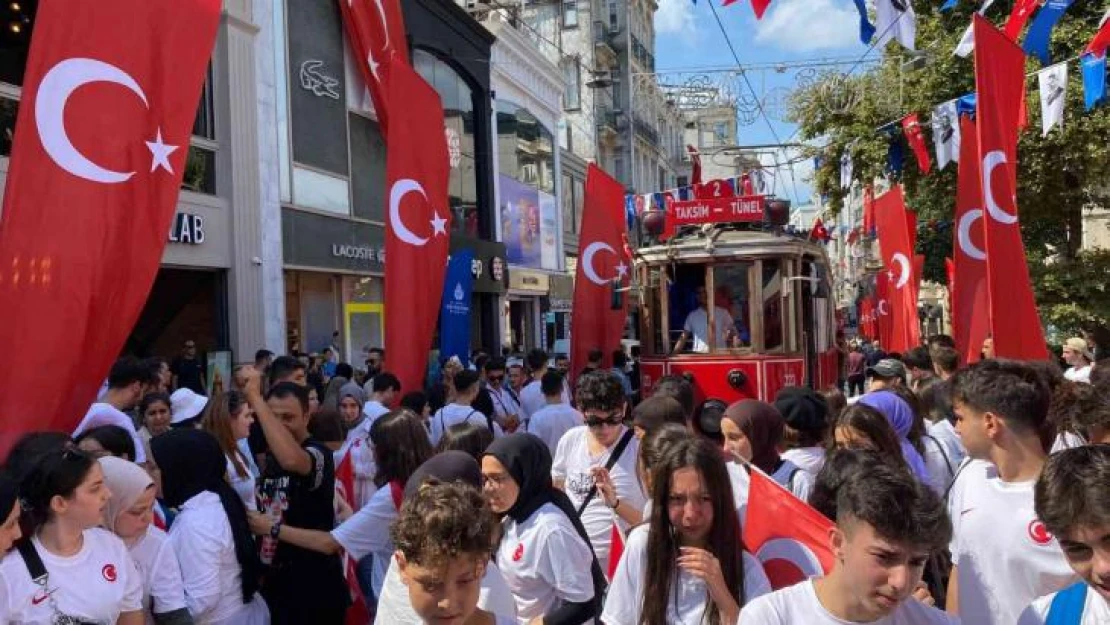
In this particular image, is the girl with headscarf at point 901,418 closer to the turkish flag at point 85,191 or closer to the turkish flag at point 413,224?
the turkish flag at point 85,191

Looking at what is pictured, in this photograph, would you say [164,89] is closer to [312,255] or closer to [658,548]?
[658,548]

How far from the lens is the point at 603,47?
39.3 m

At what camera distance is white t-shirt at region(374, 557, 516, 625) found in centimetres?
253

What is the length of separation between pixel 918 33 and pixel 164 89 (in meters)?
13.2

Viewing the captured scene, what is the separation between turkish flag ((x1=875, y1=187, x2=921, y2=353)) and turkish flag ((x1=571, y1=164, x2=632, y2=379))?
320 cm

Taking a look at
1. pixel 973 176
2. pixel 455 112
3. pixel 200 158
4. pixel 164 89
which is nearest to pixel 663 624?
pixel 164 89

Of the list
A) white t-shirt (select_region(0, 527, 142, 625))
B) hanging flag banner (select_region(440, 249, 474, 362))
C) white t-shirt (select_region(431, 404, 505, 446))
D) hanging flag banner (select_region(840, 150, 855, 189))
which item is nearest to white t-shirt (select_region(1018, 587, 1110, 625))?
white t-shirt (select_region(0, 527, 142, 625))

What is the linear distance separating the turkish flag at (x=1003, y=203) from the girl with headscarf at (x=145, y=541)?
14.7 ft

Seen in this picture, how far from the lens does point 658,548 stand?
110 inches

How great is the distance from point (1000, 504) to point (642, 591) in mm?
1070

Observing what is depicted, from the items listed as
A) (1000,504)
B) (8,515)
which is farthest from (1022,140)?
(8,515)

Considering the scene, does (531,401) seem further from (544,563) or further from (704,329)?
(544,563)

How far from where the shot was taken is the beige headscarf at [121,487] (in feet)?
11.1

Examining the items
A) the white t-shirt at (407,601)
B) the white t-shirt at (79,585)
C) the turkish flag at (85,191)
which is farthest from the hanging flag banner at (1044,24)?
the white t-shirt at (79,585)
